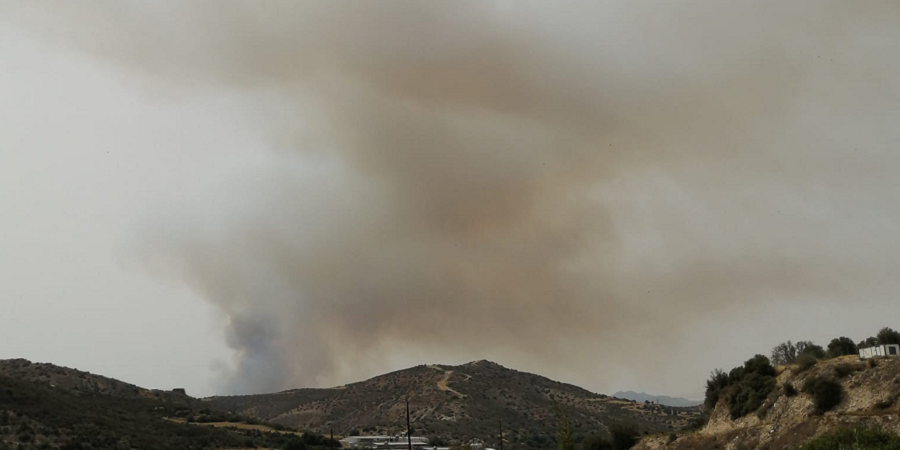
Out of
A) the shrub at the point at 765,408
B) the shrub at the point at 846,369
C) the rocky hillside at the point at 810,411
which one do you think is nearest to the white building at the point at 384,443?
the rocky hillside at the point at 810,411

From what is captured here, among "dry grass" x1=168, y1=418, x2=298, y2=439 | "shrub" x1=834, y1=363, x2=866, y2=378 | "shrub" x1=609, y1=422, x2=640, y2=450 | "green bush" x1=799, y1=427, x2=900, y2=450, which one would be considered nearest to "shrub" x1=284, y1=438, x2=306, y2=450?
"dry grass" x1=168, y1=418, x2=298, y2=439

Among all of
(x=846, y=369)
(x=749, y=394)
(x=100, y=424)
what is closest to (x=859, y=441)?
(x=846, y=369)

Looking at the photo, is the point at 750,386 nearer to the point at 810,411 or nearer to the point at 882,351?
the point at 810,411

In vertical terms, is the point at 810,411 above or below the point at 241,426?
above

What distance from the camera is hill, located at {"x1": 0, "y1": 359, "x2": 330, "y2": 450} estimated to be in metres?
65.2

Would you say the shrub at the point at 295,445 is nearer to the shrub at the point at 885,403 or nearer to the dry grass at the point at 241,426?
the dry grass at the point at 241,426

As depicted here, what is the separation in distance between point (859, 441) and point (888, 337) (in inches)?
1163

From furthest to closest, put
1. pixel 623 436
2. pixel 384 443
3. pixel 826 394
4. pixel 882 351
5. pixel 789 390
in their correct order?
pixel 384 443
pixel 623 436
pixel 789 390
pixel 882 351
pixel 826 394

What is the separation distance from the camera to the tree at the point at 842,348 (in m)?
65.8

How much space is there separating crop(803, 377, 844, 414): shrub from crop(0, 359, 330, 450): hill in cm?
6281

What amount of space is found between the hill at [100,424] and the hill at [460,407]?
32308mm

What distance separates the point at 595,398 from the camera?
158 metres

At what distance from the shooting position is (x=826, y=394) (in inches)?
1980

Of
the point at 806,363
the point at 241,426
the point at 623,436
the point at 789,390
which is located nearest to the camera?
the point at 789,390
